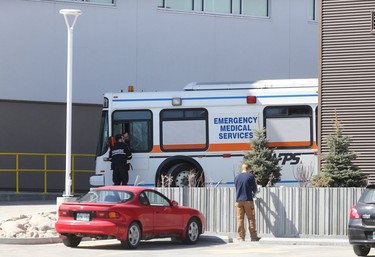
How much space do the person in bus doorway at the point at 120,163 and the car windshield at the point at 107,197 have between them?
757cm

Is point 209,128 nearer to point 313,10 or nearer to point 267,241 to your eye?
point 267,241

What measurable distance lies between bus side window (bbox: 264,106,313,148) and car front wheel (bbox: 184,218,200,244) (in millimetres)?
6760

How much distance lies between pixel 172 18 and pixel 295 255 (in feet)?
68.0

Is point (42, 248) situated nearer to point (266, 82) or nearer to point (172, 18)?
point (266, 82)

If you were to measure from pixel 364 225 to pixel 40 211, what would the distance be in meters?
11.3

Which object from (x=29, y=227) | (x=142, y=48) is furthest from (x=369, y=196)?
(x=142, y=48)

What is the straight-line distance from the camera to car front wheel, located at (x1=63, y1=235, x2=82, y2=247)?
21.5 m

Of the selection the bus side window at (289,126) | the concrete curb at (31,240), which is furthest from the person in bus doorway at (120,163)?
the concrete curb at (31,240)

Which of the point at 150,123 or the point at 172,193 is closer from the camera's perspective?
the point at 172,193

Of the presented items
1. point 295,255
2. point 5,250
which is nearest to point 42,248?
point 5,250

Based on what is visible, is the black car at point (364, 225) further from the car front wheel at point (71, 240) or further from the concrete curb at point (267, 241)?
the car front wheel at point (71, 240)

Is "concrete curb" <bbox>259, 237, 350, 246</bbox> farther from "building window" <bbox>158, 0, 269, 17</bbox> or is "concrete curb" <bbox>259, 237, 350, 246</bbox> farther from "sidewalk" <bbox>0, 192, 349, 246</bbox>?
"building window" <bbox>158, 0, 269, 17</bbox>

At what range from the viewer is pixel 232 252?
2070 cm

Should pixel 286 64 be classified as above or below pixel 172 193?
above
